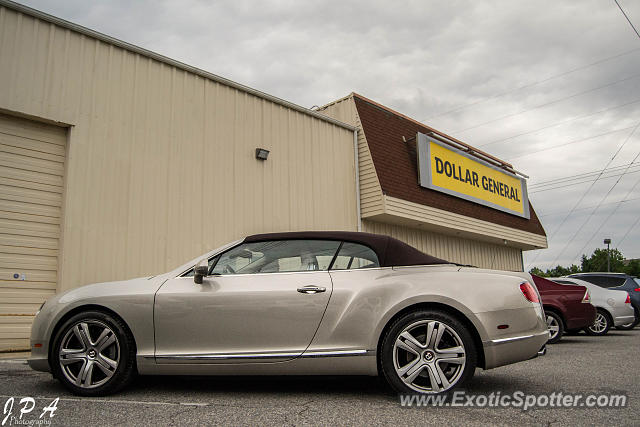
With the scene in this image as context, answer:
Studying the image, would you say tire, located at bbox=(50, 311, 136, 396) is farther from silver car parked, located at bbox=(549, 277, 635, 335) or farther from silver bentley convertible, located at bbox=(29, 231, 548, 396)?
silver car parked, located at bbox=(549, 277, 635, 335)

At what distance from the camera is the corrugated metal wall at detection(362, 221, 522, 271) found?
46.0 ft

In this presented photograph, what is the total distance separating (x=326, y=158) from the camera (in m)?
12.3

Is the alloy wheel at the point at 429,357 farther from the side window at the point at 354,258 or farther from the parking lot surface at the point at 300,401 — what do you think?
the side window at the point at 354,258

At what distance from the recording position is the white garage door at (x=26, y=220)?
7.24 metres

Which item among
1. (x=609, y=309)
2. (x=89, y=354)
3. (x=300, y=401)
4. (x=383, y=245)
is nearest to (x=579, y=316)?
(x=609, y=309)

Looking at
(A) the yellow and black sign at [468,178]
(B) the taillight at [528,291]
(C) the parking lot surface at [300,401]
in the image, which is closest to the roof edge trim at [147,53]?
(A) the yellow and black sign at [468,178]

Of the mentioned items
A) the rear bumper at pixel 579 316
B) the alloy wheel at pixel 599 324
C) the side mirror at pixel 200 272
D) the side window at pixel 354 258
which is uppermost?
the side window at pixel 354 258

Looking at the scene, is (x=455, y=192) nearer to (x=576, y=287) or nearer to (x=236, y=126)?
(x=576, y=287)

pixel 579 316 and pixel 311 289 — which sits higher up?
pixel 311 289

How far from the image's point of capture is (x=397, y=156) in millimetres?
14000

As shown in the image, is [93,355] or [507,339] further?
[93,355]

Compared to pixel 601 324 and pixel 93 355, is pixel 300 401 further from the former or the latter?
pixel 601 324

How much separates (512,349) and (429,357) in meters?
0.68

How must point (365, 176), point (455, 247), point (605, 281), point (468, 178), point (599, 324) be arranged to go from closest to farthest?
point (599, 324), point (605, 281), point (365, 176), point (468, 178), point (455, 247)
